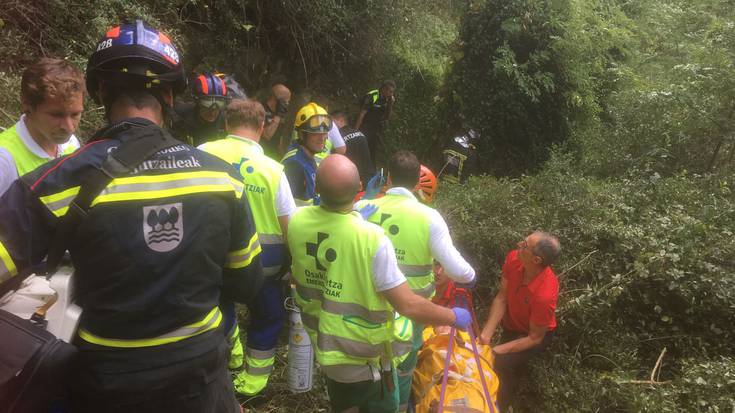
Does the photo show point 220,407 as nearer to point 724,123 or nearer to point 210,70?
point 210,70

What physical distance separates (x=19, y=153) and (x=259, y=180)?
1224 mm

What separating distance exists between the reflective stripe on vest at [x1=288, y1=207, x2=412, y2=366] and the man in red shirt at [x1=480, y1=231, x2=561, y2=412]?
1551 mm

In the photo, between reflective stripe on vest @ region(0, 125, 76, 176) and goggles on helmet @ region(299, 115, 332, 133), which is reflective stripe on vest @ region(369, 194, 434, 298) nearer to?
goggles on helmet @ region(299, 115, 332, 133)

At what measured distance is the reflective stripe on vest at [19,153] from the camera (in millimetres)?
2131

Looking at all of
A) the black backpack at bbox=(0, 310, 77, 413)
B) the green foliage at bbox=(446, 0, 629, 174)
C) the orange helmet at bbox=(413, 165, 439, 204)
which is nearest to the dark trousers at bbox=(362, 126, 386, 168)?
the green foliage at bbox=(446, 0, 629, 174)

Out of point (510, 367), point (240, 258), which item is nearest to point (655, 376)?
point (510, 367)

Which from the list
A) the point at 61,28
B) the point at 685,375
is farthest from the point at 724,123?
the point at 61,28

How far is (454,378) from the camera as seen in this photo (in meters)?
2.96

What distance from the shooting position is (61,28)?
4.49 metres

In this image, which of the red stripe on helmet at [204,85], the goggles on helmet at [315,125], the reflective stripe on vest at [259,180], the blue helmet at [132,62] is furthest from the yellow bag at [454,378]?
the red stripe on helmet at [204,85]

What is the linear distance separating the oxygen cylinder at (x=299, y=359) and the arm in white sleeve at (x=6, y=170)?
179 cm

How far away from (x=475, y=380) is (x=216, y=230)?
84.3 inches

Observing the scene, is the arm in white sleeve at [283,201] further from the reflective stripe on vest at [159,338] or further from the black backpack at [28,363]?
the black backpack at [28,363]

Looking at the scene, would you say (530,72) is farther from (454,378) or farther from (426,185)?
(454,378)
